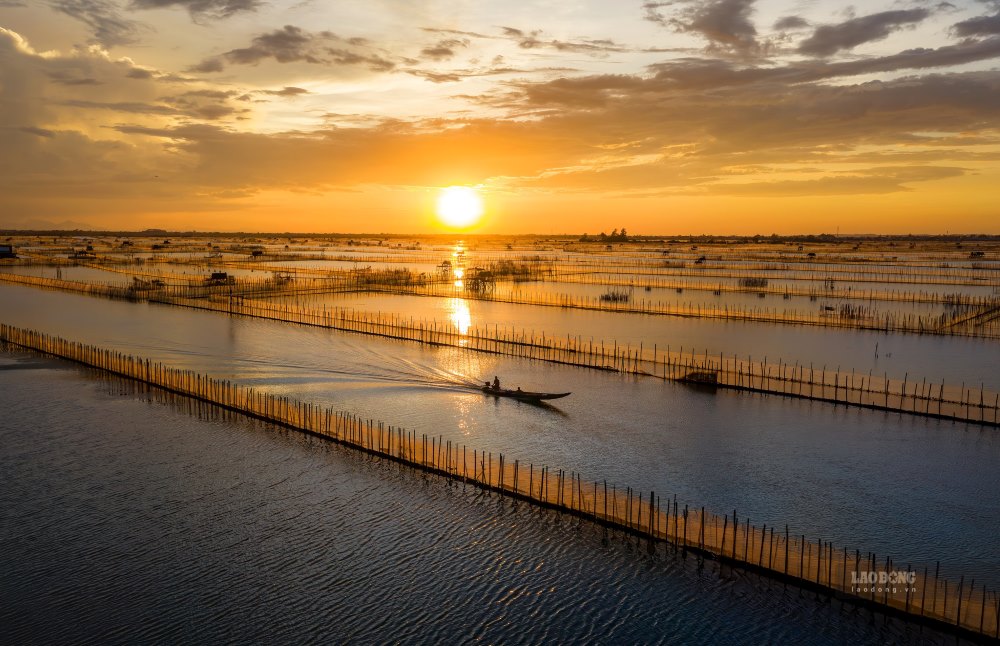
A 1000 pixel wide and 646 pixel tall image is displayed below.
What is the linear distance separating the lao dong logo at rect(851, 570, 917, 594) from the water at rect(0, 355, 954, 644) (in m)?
0.50

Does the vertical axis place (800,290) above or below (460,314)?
above

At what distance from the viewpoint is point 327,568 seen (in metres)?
13.1

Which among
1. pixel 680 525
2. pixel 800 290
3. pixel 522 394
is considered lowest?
pixel 680 525

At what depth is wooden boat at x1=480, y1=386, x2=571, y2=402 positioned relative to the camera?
23578 millimetres

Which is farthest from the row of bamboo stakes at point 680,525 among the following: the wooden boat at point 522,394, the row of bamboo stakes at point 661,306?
the row of bamboo stakes at point 661,306

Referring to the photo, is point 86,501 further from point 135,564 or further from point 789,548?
point 789,548

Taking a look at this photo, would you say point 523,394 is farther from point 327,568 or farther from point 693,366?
point 327,568

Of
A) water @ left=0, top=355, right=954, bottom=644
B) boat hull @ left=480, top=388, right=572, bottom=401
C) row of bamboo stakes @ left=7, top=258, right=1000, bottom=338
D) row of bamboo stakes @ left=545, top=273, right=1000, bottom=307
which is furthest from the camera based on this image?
row of bamboo stakes @ left=545, top=273, right=1000, bottom=307

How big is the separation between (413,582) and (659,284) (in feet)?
160

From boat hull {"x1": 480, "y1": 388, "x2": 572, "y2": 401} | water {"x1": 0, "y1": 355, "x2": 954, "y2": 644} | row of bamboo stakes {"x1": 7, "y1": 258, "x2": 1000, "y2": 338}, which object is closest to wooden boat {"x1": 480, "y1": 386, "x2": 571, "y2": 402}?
boat hull {"x1": 480, "y1": 388, "x2": 572, "y2": 401}

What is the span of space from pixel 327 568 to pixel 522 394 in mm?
11654

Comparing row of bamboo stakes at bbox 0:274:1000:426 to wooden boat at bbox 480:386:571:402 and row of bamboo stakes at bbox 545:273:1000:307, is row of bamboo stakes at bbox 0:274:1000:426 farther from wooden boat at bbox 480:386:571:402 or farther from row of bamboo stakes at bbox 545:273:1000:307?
row of bamboo stakes at bbox 545:273:1000:307

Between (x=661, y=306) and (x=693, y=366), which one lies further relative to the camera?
(x=661, y=306)

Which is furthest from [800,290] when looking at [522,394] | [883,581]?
[883,581]
